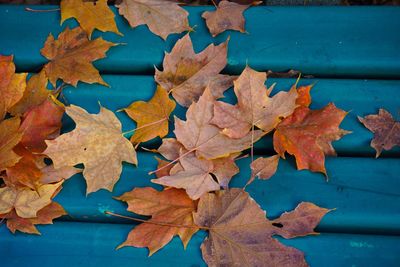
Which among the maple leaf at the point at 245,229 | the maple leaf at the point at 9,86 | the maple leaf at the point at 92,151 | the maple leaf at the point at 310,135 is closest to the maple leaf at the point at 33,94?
the maple leaf at the point at 9,86

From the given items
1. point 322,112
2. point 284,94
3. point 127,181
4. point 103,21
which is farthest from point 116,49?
point 322,112

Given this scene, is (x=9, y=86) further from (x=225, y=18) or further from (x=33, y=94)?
(x=225, y=18)

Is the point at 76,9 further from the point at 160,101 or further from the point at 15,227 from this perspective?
the point at 15,227

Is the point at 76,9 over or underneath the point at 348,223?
over

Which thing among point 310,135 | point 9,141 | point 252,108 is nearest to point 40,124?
point 9,141

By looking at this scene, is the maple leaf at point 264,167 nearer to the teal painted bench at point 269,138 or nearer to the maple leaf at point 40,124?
the teal painted bench at point 269,138
